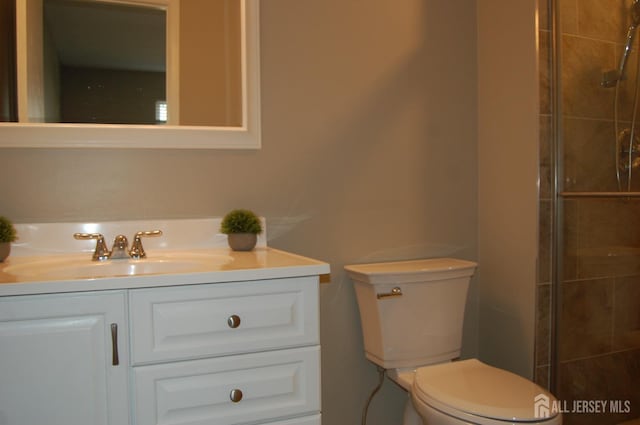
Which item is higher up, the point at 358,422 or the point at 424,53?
the point at 424,53

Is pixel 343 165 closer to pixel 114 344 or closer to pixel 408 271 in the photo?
pixel 408 271

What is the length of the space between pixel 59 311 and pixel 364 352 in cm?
110

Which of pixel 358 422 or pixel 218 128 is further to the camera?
pixel 358 422

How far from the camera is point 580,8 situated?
170cm

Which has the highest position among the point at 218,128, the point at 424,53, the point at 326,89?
the point at 424,53

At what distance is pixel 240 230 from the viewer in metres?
1.52

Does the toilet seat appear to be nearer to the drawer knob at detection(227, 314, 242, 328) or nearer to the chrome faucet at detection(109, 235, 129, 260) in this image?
the drawer knob at detection(227, 314, 242, 328)

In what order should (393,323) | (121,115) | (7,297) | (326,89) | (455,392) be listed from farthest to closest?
(326,89), (393,323), (121,115), (455,392), (7,297)

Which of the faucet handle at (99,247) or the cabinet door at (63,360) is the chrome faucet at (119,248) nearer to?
the faucet handle at (99,247)

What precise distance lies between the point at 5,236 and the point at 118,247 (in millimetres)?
274

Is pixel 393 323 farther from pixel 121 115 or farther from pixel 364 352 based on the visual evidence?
pixel 121 115

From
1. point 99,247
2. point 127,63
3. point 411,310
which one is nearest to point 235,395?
point 99,247

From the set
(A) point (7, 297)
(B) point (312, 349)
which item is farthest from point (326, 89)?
(A) point (7, 297)

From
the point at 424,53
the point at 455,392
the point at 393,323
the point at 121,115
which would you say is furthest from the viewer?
the point at 424,53
